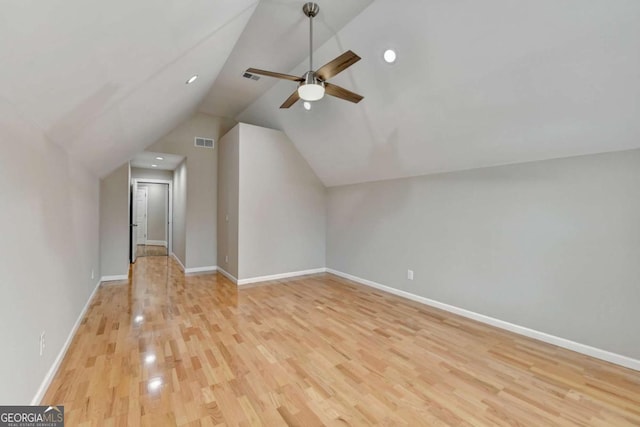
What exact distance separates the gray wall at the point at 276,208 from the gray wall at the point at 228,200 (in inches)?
6.8

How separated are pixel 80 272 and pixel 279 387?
2860mm

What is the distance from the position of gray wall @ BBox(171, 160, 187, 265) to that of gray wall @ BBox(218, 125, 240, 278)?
76 centimetres

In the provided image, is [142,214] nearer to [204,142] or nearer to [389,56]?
[204,142]

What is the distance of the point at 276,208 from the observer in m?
5.22

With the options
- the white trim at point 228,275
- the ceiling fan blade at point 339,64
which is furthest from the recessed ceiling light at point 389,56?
the white trim at point 228,275

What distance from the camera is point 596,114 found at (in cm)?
227

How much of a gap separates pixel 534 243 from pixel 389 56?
2.47 meters

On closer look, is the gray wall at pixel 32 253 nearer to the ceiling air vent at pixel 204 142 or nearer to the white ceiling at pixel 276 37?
the white ceiling at pixel 276 37

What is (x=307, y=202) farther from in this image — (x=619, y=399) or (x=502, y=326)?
(x=619, y=399)

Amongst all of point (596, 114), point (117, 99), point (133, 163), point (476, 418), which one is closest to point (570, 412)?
point (476, 418)

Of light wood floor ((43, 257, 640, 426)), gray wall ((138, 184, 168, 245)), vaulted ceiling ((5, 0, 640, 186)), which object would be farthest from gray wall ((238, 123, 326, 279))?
gray wall ((138, 184, 168, 245))

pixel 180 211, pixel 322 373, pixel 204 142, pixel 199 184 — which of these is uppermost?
pixel 204 142

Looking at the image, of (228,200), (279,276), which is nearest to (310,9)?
(228,200)

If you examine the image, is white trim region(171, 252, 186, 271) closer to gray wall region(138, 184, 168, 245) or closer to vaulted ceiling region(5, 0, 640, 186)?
vaulted ceiling region(5, 0, 640, 186)
